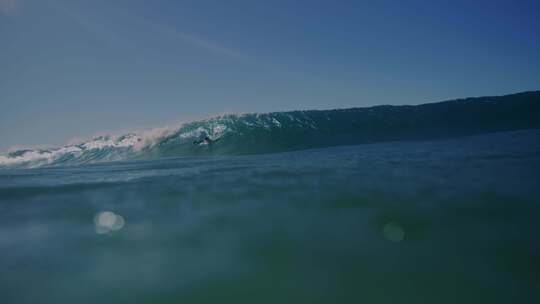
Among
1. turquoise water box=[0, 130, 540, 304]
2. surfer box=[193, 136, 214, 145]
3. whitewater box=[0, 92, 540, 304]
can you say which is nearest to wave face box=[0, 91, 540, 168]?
surfer box=[193, 136, 214, 145]

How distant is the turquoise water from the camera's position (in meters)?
1.88

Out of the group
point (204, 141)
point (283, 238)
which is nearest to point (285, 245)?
point (283, 238)

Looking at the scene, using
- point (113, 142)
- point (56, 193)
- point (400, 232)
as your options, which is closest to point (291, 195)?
point (400, 232)

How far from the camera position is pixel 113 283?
6.73 feet

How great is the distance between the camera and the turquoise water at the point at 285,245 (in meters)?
1.88

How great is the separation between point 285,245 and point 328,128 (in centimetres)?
2341

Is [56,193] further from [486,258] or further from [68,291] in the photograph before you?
[486,258]

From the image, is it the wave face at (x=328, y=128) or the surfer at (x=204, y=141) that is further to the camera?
the surfer at (x=204, y=141)

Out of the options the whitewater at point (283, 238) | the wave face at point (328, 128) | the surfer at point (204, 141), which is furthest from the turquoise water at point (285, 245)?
the surfer at point (204, 141)

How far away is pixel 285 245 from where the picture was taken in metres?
2.56

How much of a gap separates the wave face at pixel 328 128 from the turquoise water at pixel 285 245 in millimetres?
16593

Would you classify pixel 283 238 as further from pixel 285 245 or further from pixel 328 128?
pixel 328 128

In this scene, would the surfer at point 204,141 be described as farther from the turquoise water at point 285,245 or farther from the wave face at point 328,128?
the turquoise water at point 285,245

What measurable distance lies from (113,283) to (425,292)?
224 cm
